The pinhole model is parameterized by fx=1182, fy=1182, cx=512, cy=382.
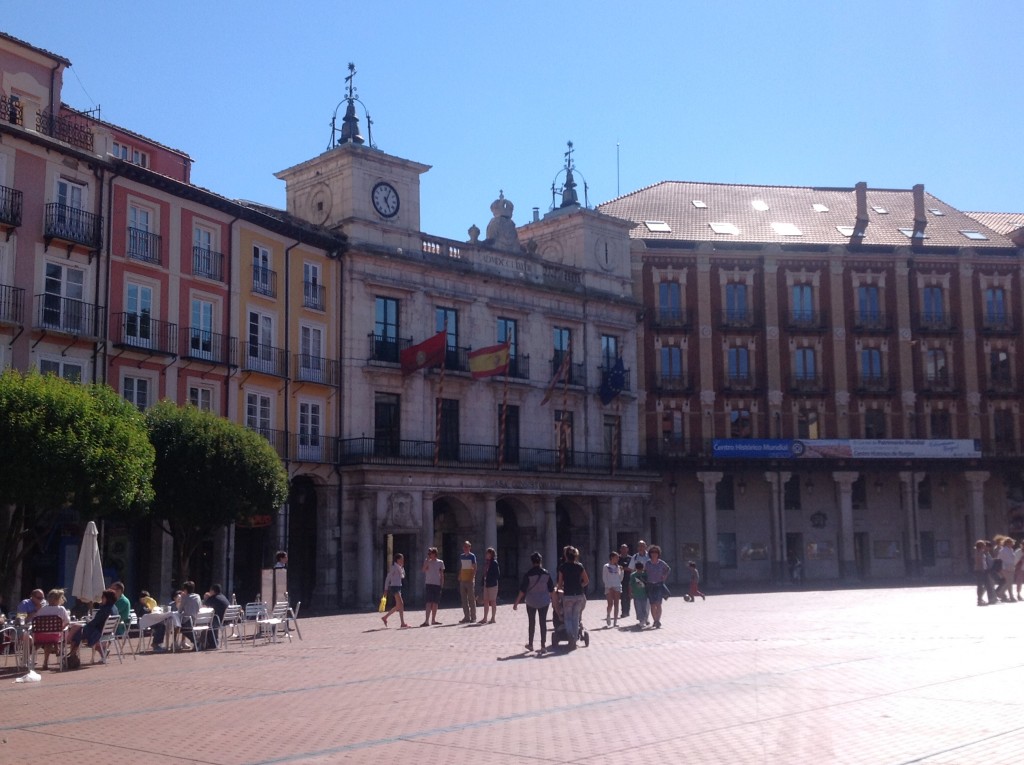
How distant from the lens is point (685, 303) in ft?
180

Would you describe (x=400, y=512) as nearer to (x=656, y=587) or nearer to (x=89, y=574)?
(x=656, y=587)

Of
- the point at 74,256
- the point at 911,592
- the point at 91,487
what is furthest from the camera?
the point at 911,592

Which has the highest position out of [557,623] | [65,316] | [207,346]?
[65,316]

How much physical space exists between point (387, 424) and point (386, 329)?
11.0ft

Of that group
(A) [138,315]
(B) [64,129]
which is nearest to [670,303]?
(A) [138,315]

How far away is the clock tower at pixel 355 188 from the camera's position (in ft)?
135

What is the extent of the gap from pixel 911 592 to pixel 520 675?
2724cm

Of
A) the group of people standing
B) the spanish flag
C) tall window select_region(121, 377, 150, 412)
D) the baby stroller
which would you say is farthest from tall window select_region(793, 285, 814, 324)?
the baby stroller

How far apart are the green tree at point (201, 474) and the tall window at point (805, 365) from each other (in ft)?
104

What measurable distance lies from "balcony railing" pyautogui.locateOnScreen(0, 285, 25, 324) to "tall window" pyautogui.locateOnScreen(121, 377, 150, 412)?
3.74 m

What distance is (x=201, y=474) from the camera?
29.2 metres

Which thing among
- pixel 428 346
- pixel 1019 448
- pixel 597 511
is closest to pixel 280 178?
pixel 428 346

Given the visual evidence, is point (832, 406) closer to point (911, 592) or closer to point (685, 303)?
point (685, 303)

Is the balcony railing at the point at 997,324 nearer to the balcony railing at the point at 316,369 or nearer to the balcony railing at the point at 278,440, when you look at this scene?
the balcony railing at the point at 316,369
